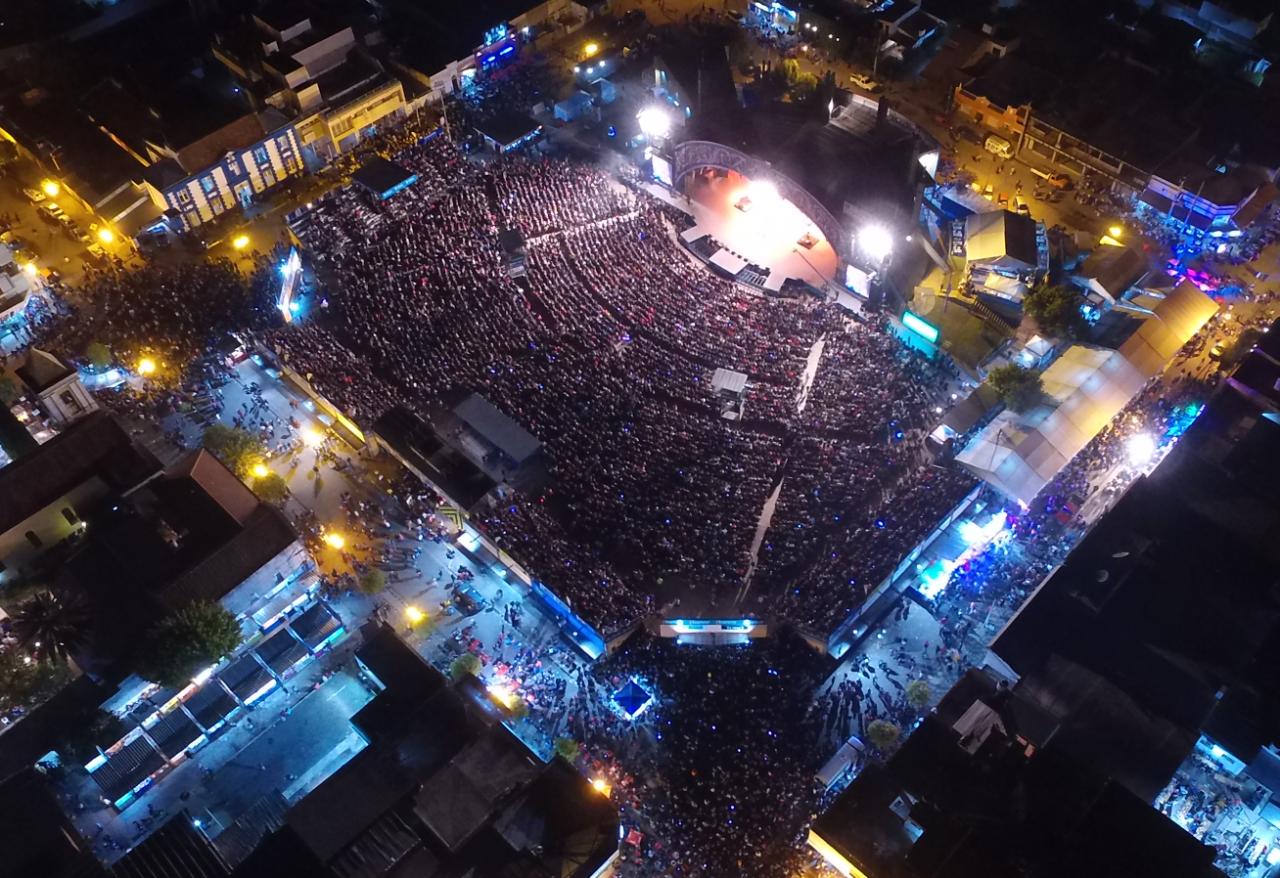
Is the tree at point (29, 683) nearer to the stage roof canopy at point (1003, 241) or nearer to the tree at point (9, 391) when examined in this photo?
the tree at point (9, 391)

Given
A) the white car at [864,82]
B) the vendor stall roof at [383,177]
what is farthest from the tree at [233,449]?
the white car at [864,82]

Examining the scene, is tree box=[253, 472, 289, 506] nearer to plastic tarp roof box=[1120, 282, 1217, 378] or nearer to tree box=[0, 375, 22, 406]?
tree box=[0, 375, 22, 406]

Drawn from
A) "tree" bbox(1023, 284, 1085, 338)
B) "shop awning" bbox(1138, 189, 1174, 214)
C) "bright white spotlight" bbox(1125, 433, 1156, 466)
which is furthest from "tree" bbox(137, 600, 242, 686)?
"shop awning" bbox(1138, 189, 1174, 214)

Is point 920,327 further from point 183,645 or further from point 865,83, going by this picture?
point 183,645

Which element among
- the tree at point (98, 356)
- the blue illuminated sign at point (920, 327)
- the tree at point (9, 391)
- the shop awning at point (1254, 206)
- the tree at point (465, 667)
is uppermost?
the shop awning at point (1254, 206)

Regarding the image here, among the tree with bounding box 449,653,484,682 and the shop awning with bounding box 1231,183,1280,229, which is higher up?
the shop awning with bounding box 1231,183,1280,229

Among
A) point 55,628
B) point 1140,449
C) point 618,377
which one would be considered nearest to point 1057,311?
point 1140,449
